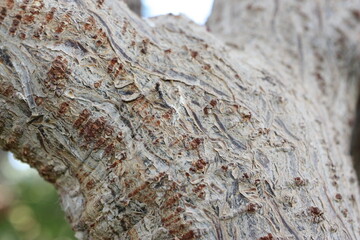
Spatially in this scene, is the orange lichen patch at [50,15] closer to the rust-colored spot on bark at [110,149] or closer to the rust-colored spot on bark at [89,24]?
the rust-colored spot on bark at [89,24]

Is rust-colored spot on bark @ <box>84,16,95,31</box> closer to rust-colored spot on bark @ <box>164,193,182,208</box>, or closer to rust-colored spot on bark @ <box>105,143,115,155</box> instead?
rust-colored spot on bark @ <box>105,143,115,155</box>

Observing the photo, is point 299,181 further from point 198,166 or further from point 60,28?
point 60,28

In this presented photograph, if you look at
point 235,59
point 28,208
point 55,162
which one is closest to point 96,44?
point 55,162

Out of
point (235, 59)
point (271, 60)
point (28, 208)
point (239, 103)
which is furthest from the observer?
point (28, 208)

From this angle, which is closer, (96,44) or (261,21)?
(96,44)

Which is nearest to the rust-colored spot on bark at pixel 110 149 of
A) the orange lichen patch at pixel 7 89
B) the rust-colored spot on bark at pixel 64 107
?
the rust-colored spot on bark at pixel 64 107

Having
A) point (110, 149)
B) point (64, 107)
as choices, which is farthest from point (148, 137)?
point (64, 107)

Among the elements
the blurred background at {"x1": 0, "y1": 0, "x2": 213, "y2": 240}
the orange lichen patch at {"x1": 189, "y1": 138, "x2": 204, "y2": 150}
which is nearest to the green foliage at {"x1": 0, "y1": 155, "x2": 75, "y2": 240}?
the blurred background at {"x1": 0, "y1": 0, "x2": 213, "y2": 240}

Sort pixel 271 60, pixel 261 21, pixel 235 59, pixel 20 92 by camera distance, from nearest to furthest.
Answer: pixel 20 92
pixel 235 59
pixel 271 60
pixel 261 21

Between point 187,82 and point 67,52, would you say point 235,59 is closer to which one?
point 187,82
